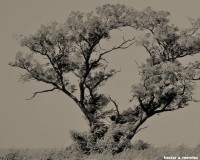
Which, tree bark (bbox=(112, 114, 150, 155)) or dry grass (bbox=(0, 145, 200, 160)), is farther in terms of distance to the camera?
tree bark (bbox=(112, 114, 150, 155))

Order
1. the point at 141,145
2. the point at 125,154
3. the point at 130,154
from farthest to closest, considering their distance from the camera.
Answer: the point at 141,145 < the point at 125,154 < the point at 130,154

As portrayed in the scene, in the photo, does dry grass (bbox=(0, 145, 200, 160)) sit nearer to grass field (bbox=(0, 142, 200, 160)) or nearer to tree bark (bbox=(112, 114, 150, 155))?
grass field (bbox=(0, 142, 200, 160))

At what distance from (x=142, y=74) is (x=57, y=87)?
25.3ft

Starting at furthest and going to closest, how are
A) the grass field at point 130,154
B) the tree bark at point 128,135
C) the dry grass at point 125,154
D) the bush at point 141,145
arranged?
the bush at point 141,145 < the tree bark at point 128,135 < the dry grass at point 125,154 < the grass field at point 130,154

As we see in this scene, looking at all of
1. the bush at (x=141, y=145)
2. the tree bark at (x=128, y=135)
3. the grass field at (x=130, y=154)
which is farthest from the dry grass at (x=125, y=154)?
the bush at (x=141, y=145)

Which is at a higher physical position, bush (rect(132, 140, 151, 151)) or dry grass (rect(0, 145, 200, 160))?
bush (rect(132, 140, 151, 151))

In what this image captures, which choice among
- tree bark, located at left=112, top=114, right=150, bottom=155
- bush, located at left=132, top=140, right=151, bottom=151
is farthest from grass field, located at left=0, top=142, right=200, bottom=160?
bush, located at left=132, top=140, right=151, bottom=151

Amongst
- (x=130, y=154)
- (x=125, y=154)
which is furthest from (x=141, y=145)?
(x=130, y=154)

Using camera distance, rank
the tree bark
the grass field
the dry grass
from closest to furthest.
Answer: the grass field
the dry grass
the tree bark

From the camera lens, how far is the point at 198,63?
4434cm

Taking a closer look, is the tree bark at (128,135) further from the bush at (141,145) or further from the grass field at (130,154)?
the grass field at (130,154)

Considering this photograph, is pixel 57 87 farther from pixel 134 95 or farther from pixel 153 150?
pixel 153 150

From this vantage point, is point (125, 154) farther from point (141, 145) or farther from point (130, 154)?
point (141, 145)

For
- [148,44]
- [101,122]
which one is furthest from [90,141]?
[148,44]
